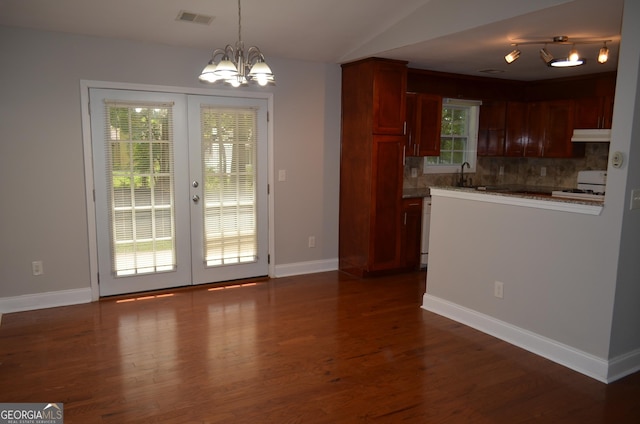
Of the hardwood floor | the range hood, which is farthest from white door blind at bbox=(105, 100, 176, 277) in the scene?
the range hood

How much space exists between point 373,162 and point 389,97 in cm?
73

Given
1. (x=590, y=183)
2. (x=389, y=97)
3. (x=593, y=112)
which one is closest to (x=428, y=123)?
(x=389, y=97)

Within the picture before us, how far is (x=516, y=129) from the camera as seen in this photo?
6.47 m

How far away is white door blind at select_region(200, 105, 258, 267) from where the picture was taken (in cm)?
489

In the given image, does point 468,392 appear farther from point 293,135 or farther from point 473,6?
point 293,135

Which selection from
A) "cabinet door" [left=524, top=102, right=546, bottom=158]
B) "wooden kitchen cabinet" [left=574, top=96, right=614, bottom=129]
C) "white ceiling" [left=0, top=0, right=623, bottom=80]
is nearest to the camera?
"white ceiling" [left=0, top=0, right=623, bottom=80]

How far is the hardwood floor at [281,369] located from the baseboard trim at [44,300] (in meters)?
0.11

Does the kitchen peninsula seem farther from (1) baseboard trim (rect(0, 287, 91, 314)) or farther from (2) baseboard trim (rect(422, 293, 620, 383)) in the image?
(1) baseboard trim (rect(0, 287, 91, 314))

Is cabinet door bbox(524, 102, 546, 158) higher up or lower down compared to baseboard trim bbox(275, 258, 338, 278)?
higher up

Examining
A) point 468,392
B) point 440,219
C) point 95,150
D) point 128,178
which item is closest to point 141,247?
point 128,178

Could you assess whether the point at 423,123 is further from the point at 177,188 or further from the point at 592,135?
the point at 177,188

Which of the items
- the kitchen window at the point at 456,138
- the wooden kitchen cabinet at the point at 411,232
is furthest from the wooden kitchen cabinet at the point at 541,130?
the wooden kitchen cabinet at the point at 411,232

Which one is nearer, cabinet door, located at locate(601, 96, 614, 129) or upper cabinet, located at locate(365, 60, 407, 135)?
upper cabinet, located at locate(365, 60, 407, 135)

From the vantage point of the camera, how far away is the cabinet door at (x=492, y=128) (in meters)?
6.44
